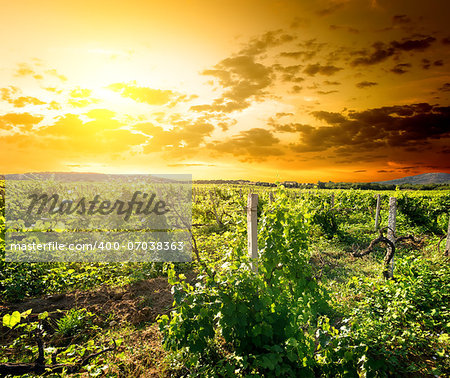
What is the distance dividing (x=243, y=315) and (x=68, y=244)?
23.8 feet

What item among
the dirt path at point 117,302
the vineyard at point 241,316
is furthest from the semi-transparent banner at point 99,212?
the dirt path at point 117,302

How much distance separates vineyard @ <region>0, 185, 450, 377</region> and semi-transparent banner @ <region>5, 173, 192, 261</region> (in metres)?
0.72

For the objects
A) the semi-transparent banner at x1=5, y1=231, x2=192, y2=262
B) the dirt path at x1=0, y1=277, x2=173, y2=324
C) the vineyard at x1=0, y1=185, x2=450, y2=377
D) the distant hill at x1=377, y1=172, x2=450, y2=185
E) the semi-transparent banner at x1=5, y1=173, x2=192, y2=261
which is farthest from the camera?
the distant hill at x1=377, y1=172, x2=450, y2=185

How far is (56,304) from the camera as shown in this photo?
16.9 ft

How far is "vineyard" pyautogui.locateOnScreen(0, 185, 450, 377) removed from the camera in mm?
2346

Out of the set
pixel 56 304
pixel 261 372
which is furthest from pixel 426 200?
pixel 56 304

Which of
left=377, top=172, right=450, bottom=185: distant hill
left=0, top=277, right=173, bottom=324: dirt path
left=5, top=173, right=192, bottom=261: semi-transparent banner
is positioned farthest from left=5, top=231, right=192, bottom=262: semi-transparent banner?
left=377, top=172, right=450, bottom=185: distant hill

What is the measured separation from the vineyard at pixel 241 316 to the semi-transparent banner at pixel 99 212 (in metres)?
0.72

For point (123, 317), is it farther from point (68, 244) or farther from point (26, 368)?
point (68, 244)

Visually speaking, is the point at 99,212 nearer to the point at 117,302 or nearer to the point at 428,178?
the point at 117,302

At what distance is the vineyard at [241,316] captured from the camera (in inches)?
92.4

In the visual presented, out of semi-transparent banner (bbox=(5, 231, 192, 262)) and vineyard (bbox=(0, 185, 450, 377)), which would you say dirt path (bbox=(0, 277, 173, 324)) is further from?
semi-transparent banner (bbox=(5, 231, 192, 262))

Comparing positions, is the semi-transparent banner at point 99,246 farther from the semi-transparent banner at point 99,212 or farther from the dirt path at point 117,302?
the dirt path at point 117,302

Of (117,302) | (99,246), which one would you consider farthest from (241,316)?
(99,246)
